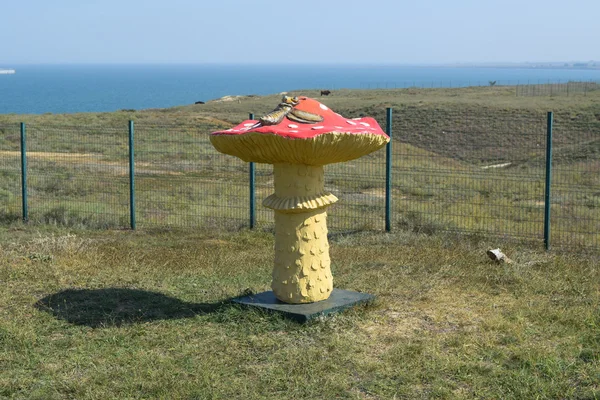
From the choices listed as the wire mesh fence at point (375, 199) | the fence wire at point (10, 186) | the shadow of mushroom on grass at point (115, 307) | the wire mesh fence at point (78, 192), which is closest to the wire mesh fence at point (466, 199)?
the wire mesh fence at point (375, 199)

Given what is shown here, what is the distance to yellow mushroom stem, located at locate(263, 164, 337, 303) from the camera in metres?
7.58

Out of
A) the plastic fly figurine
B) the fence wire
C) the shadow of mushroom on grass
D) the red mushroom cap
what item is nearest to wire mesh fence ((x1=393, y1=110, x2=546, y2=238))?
the red mushroom cap

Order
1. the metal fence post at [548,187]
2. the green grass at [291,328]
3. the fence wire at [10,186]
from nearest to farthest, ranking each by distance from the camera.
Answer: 1. the green grass at [291,328]
2. the metal fence post at [548,187]
3. the fence wire at [10,186]

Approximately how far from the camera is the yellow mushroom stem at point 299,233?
24.9 feet

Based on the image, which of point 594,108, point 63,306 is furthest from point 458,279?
point 594,108

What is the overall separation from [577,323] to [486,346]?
3.76ft

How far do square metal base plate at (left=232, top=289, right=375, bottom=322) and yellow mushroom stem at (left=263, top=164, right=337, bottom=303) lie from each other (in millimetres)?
106

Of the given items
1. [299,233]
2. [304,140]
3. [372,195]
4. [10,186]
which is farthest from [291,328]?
[10,186]

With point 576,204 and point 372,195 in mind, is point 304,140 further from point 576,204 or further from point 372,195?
point 576,204

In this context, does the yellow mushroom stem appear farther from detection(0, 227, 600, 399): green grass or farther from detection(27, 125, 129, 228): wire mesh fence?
detection(27, 125, 129, 228): wire mesh fence

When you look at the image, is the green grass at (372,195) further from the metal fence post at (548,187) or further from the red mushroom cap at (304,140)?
the red mushroom cap at (304,140)

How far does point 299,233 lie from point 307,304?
0.69 meters

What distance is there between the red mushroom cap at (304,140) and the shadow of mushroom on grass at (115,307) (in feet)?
5.38

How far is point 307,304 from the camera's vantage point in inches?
301
